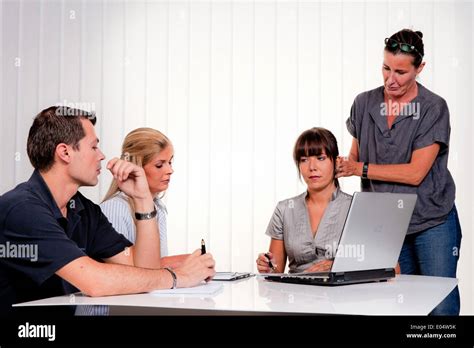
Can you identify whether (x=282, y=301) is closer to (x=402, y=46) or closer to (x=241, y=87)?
(x=402, y=46)

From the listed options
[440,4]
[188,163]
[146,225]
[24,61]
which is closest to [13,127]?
[24,61]

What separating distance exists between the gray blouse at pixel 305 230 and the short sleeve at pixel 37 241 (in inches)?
51.1

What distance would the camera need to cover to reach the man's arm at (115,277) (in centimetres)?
160

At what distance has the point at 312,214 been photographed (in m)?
2.87

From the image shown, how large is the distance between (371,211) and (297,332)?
2.22ft

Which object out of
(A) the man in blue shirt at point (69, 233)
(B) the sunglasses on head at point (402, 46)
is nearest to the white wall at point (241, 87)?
(B) the sunglasses on head at point (402, 46)

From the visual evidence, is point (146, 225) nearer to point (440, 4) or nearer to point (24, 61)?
point (24, 61)

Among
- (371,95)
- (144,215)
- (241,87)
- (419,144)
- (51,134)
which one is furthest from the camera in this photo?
(241,87)

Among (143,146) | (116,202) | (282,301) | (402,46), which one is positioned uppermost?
(402,46)

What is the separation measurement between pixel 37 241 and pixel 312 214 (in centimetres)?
150

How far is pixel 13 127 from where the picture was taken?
4457mm

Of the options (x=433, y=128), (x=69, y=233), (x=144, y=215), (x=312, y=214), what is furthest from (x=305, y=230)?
(x=69, y=233)

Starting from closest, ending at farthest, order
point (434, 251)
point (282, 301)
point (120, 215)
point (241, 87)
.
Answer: point (282, 301), point (120, 215), point (434, 251), point (241, 87)

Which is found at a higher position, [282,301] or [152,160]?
[152,160]
